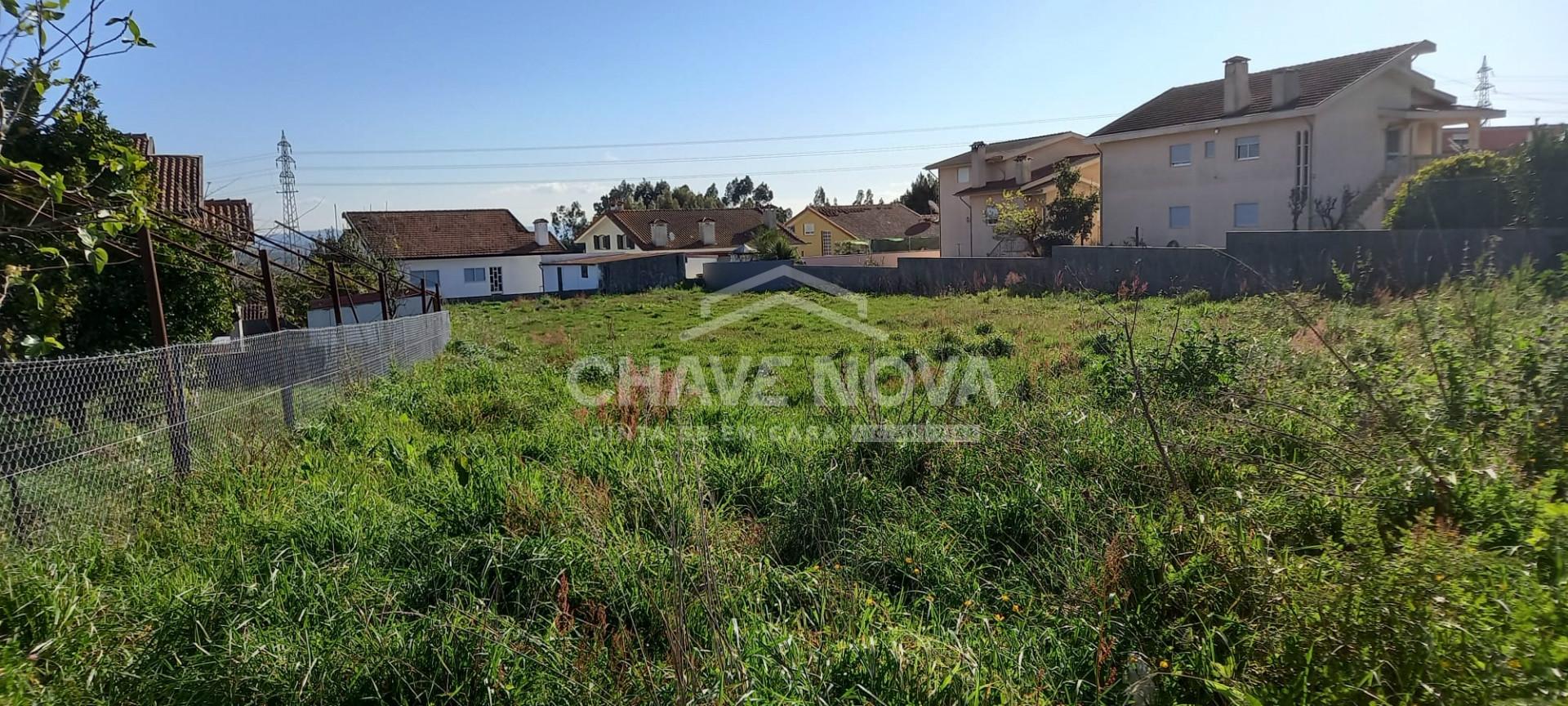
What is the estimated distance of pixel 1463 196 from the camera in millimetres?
16656

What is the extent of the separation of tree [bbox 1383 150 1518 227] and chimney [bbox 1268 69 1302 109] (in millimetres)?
6433

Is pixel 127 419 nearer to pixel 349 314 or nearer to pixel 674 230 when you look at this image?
pixel 349 314

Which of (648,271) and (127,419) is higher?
(648,271)

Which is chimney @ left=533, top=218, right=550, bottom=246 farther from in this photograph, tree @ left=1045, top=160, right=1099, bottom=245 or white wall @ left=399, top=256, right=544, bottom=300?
tree @ left=1045, top=160, right=1099, bottom=245

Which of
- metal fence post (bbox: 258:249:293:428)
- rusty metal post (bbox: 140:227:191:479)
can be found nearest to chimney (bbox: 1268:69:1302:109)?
metal fence post (bbox: 258:249:293:428)

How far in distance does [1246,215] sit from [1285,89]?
3.76 m

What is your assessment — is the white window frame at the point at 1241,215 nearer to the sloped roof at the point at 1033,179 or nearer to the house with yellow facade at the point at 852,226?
the sloped roof at the point at 1033,179

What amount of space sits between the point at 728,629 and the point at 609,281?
32054 mm

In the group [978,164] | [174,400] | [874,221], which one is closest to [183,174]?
[174,400]

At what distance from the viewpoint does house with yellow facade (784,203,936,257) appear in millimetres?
52719

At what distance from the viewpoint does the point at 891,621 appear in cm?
340

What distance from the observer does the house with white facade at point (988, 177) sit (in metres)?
32.9

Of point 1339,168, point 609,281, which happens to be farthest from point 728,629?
point 609,281

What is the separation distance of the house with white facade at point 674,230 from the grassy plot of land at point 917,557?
1653 inches
